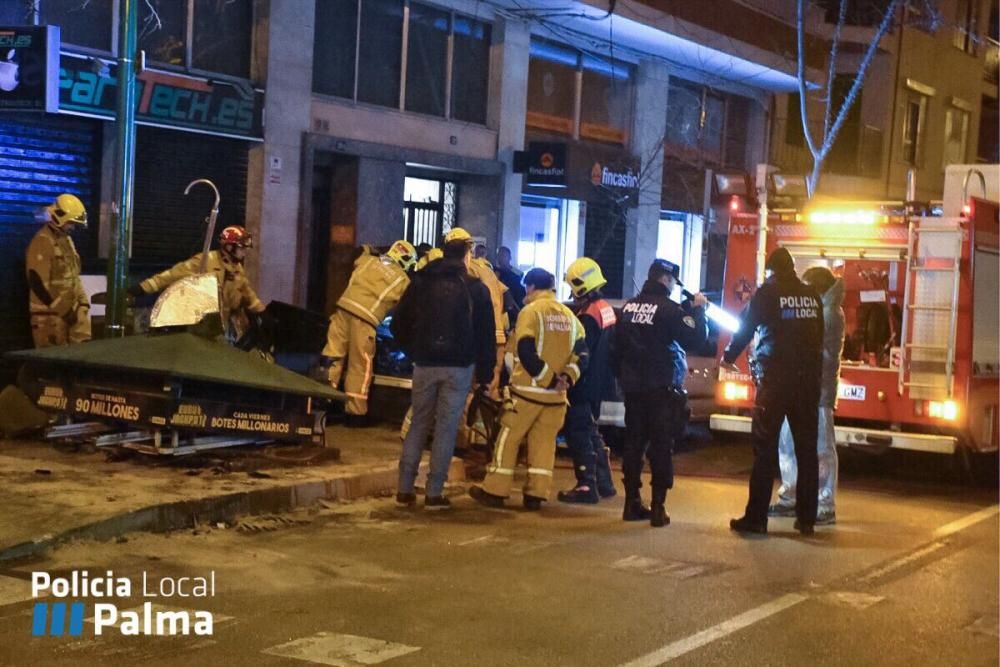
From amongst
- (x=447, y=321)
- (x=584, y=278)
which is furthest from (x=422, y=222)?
(x=447, y=321)

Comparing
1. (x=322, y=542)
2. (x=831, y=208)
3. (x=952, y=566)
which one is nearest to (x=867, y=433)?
(x=831, y=208)

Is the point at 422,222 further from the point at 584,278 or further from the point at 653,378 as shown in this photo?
the point at 653,378

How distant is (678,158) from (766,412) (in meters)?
15.5

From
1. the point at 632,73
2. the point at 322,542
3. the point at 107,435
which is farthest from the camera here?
the point at 632,73

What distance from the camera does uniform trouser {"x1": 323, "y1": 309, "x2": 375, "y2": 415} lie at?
11828 mm

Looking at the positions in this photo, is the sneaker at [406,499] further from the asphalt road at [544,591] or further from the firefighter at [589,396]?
the firefighter at [589,396]

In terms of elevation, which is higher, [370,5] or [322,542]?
[370,5]

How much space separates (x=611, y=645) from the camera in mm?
6203

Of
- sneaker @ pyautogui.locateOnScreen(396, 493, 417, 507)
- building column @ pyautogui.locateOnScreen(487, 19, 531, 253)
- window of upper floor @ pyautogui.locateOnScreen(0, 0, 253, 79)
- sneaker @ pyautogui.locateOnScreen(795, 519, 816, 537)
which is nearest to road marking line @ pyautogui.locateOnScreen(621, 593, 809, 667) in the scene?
sneaker @ pyautogui.locateOnScreen(795, 519, 816, 537)

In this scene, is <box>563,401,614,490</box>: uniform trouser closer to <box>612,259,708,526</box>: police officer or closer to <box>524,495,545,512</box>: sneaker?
<box>524,495,545,512</box>: sneaker

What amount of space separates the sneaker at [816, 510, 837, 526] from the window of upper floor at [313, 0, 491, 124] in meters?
9.19

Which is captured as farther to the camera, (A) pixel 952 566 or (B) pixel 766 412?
(B) pixel 766 412

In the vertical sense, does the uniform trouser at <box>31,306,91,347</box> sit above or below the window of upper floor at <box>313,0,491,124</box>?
below

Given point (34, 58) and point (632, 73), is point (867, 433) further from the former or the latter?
point (632, 73)
